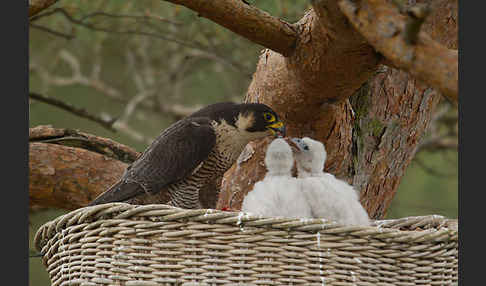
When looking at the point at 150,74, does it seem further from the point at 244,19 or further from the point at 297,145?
the point at 244,19

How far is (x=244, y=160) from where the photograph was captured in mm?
2918

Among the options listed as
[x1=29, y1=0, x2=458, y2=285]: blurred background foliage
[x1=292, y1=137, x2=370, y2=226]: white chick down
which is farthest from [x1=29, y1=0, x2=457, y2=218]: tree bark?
[x1=29, y1=0, x2=458, y2=285]: blurred background foliage

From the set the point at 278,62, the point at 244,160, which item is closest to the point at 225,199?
the point at 244,160

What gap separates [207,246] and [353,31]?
2.88 feet

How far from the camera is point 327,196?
2238 mm

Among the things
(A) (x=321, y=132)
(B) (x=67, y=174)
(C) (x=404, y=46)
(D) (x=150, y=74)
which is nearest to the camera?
(C) (x=404, y=46)

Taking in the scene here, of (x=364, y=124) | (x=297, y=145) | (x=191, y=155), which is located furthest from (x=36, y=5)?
(x=364, y=124)

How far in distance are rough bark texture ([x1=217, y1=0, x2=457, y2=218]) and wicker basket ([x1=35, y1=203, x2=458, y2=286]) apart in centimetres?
93

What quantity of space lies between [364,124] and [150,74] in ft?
11.4

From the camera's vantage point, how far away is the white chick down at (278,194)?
2.18 m

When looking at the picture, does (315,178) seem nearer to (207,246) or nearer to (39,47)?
(207,246)

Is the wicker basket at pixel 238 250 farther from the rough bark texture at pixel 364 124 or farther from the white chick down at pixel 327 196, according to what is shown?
the rough bark texture at pixel 364 124

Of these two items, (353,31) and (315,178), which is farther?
(315,178)

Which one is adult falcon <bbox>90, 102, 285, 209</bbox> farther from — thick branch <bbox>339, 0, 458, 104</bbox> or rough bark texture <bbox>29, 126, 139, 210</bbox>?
thick branch <bbox>339, 0, 458, 104</bbox>
